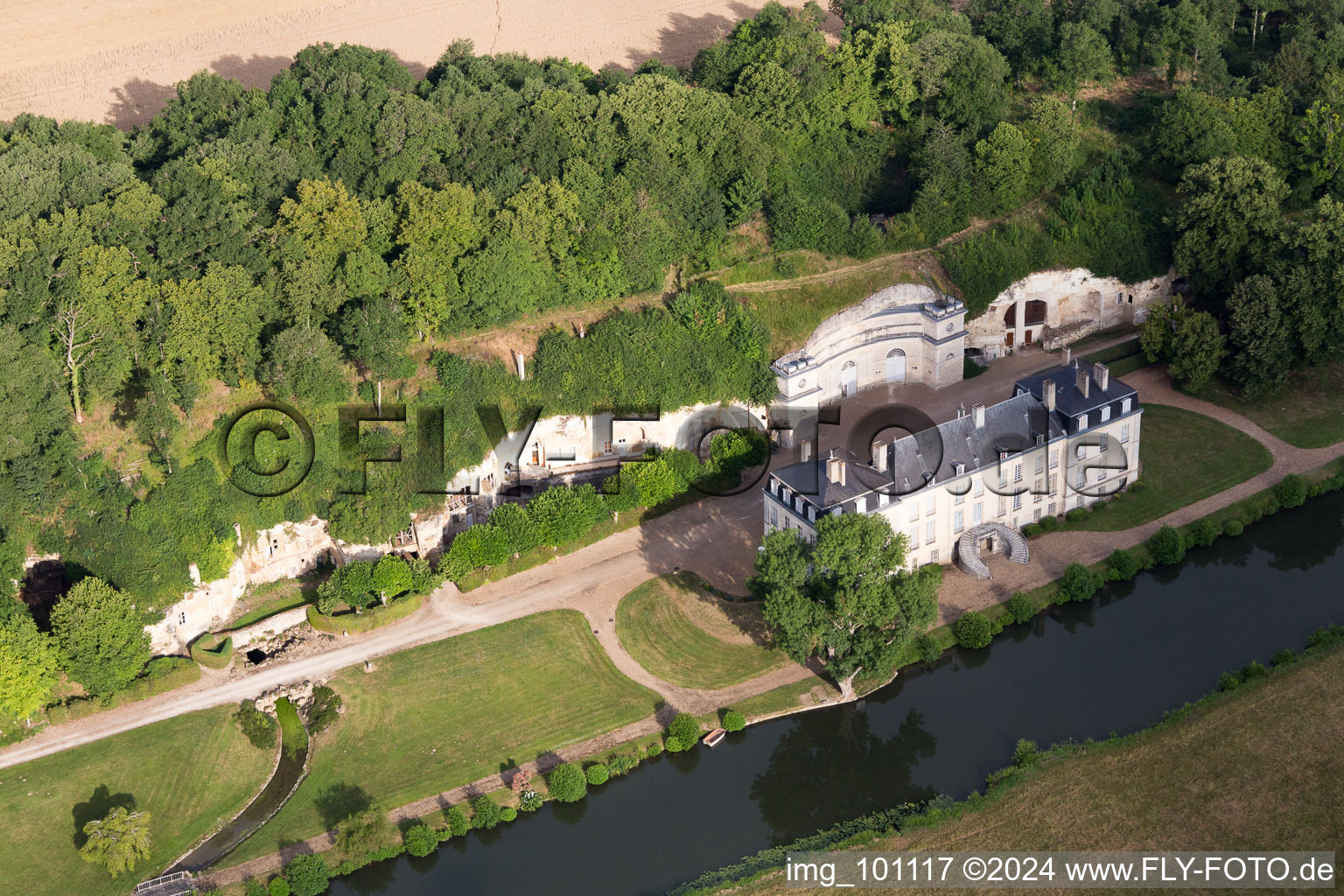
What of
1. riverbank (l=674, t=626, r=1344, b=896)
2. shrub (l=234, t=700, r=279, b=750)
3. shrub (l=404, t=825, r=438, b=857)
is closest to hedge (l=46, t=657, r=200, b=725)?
shrub (l=234, t=700, r=279, b=750)

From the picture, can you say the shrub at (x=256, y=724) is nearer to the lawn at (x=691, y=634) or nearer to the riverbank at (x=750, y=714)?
the riverbank at (x=750, y=714)

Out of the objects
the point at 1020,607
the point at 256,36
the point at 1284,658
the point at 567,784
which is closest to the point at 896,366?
the point at 1020,607

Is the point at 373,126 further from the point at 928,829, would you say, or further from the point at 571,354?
the point at 928,829

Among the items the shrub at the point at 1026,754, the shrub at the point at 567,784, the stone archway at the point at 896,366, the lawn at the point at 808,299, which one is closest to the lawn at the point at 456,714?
the shrub at the point at 567,784

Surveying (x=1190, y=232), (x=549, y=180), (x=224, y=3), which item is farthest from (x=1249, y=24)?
(x=224, y=3)

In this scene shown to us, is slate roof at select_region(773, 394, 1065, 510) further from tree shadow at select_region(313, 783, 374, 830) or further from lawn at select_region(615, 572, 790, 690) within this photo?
tree shadow at select_region(313, 783, 374, 830)

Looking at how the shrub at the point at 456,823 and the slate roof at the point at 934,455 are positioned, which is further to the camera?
the slate roof at the point at 934,455
